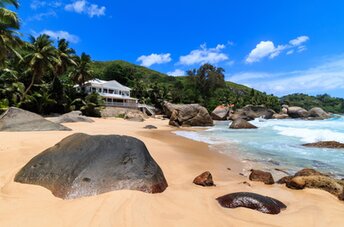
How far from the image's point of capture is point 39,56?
30750 mm

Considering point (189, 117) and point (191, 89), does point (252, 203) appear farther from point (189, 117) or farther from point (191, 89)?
point (191, 89)

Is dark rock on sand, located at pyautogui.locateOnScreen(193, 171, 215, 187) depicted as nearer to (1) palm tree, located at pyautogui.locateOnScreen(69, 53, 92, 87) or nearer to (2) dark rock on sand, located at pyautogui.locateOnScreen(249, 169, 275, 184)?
(2) dark rock on sand, located at pyautogui.locateOnScreen(249, 169, 275, 184)

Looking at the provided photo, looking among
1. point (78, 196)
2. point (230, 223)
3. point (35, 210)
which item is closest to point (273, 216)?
point (230, 223)

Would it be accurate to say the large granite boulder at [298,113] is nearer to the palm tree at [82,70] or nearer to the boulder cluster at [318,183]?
the palm tree at [82,70]

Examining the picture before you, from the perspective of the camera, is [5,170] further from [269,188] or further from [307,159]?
[307,159]

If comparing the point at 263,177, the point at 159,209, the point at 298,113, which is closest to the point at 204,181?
the point at 263,177

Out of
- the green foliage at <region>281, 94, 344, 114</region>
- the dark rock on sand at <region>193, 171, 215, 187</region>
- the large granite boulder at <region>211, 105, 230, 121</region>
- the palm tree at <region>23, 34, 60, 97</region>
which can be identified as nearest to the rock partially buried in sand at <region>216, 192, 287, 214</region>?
the dark rock on sand at <region>193, 171, 215, 187</region>

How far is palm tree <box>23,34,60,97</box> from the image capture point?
3116 cm

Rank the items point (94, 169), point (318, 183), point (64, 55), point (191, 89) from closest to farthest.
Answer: point (94, 169)
point (318, 183)
point (64, 55)
point (191, 89)

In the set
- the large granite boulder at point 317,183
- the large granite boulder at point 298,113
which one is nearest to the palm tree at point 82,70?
the large granite boulder at point 317,183

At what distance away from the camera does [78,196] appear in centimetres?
455

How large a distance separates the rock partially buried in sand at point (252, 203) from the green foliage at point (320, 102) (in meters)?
110

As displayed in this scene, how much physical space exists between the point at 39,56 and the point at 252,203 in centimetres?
3318

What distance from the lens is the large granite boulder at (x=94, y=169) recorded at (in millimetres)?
4787
